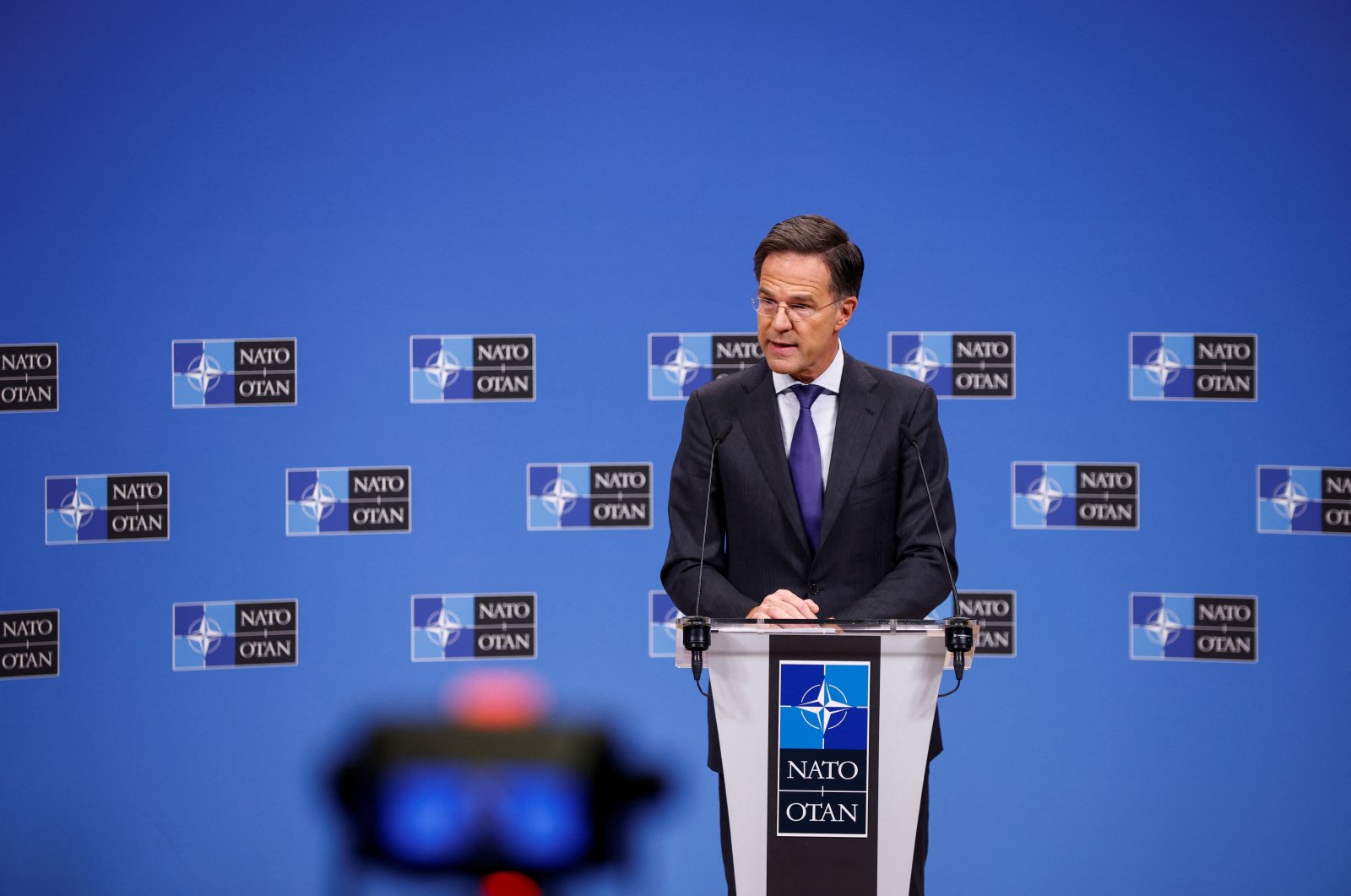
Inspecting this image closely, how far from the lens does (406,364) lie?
12.3 ft

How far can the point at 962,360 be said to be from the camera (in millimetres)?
3729

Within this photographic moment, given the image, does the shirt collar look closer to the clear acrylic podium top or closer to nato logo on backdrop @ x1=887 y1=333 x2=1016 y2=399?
the clear acrylic podium top

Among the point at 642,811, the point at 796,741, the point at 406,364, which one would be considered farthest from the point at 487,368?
the point at 796,741

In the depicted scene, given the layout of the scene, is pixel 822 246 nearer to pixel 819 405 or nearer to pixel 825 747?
pixel 819 405

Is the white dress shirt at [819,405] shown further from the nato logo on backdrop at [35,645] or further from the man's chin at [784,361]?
the nato logo on backdrop at [35,645]

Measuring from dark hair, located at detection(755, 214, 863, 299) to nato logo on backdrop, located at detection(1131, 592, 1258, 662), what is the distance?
2.03m

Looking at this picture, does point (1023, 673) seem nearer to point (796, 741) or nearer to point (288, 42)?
point (796, 741)

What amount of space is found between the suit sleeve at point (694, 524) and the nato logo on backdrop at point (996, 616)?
5.44ft

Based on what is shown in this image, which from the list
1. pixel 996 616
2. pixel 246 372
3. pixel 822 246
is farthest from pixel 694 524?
pixel 246 372

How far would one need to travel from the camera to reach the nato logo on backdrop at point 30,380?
12.1 feet

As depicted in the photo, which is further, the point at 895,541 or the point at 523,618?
the point at 523,618

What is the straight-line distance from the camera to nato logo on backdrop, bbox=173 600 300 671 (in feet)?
12.2

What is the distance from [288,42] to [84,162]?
29.3 inches

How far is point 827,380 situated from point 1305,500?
7.36ft
